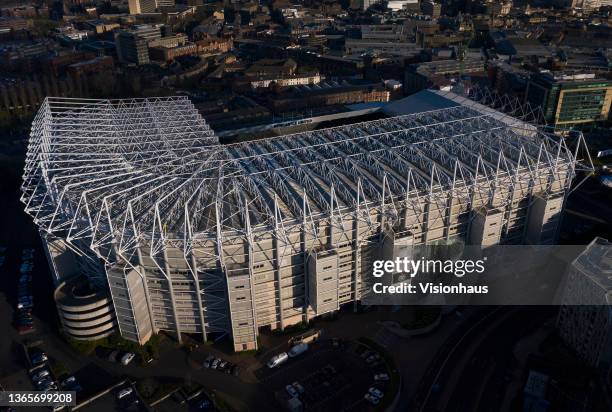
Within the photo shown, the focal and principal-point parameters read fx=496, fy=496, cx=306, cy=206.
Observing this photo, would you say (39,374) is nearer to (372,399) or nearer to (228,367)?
(228,367)

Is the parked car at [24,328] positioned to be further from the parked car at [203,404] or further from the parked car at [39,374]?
the parked car at [203,404]

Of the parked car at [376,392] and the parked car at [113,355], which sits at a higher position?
the parked car at [113,355]

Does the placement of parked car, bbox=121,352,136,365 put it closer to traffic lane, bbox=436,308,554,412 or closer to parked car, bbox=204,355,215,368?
parked car, bbox=204,355,215,368

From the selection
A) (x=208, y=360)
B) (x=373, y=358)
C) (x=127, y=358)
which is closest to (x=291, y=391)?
(x=373, y=358)

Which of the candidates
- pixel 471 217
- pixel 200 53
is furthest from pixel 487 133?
pixel 200 53

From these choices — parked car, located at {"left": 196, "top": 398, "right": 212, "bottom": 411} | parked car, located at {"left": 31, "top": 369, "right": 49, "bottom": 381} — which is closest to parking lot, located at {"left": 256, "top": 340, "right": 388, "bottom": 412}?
parked car, located at {"left": 196, "top": 398, "right": 212, "bottom": 411}

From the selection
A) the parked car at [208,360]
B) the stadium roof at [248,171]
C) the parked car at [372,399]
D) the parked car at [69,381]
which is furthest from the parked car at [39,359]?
the parked car at [372,399]

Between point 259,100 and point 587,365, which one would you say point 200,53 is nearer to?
A: point 259,100
